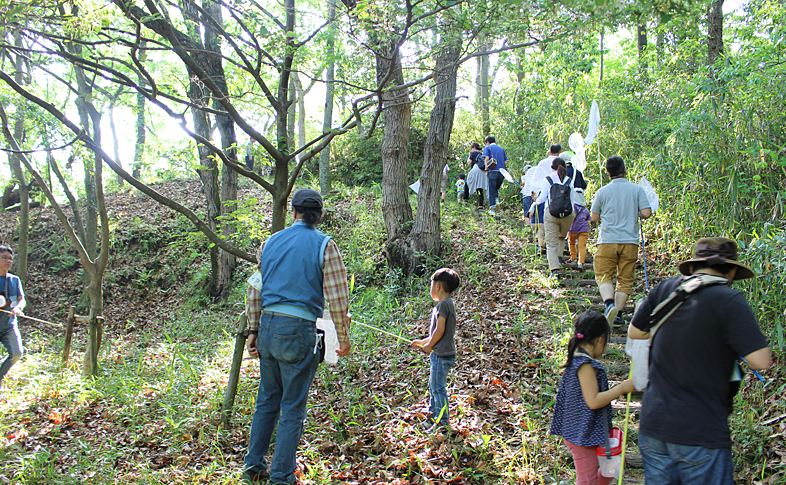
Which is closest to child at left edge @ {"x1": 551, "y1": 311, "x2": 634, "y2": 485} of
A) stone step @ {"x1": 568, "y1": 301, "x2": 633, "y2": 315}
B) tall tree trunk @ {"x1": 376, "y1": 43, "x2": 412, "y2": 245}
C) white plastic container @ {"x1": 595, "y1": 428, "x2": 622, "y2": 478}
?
white plastic container @ {"x1": 595, "y1": 428, "x2": 622, "y2": 478}

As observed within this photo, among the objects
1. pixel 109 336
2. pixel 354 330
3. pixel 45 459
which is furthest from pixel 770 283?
pixel 109 336

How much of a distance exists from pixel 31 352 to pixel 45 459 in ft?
19.5

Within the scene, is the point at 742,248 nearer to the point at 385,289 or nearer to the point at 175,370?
the point at 385,289

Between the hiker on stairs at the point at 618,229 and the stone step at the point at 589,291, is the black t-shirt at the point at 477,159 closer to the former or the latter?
the stone step at the point at 589,291

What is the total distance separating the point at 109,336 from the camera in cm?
962

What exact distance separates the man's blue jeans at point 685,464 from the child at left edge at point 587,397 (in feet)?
1.21

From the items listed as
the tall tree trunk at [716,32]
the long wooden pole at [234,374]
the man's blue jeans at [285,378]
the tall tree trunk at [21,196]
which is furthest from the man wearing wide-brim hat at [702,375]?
the tall tree trunk at [21,196]

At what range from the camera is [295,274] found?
3443 mm

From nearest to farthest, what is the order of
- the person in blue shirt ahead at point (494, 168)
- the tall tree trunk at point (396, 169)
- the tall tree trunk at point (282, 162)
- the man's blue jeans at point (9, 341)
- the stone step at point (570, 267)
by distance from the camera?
the tall tree trunk at point (282, 162) → the man's blue jeans at point (9, 341) → the stone step at point (570, 267) → the tall tree trunk at point (396, 169) → the person in blue shirt ahead at point (494, 168)

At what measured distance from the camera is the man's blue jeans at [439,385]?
13.8ft

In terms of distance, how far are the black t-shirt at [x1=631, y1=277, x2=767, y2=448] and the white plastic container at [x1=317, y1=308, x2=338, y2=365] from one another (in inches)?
86.1

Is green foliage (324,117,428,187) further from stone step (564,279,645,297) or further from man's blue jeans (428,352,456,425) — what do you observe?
man's blue jeans (428,352,456,425)

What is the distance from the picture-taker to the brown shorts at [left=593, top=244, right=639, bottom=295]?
18.7ft

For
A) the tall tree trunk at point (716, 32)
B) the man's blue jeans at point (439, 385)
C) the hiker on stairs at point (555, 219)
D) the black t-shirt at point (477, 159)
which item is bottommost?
the man's blue jeans at point (439, 385)
